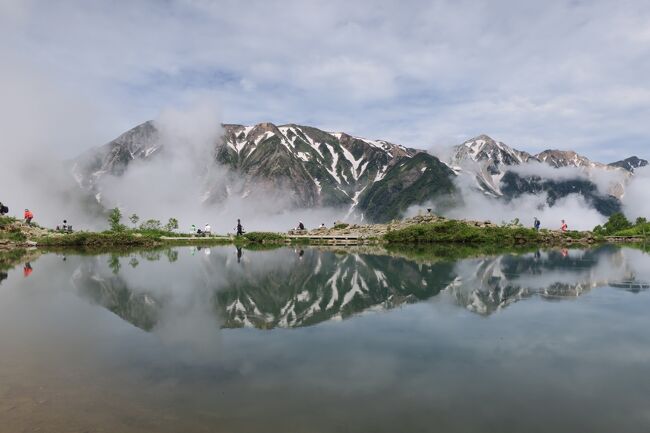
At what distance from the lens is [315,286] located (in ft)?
78.4

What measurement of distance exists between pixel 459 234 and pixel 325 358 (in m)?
62.1

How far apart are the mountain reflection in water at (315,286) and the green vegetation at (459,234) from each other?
111 feet

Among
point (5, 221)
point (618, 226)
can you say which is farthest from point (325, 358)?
point (618, 226)

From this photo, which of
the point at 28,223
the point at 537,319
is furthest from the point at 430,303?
the point at 28,223

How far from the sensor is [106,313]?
1712 cm

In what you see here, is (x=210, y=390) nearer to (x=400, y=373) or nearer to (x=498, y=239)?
(x=400, y=373)

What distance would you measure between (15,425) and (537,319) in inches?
610

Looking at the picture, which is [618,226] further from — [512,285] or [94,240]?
[94,240]

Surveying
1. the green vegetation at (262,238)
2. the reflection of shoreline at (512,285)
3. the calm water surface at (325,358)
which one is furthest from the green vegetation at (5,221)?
the reflection of shoreline at (512,285)

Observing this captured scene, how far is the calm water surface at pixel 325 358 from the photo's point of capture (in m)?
8.24

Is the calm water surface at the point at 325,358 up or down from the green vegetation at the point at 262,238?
down

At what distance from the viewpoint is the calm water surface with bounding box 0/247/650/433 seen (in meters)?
8.24

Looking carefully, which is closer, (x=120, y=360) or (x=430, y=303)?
(x=120, y=360)

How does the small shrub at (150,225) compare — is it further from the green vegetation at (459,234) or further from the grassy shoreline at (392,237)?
the green vegetation at (459,234)
